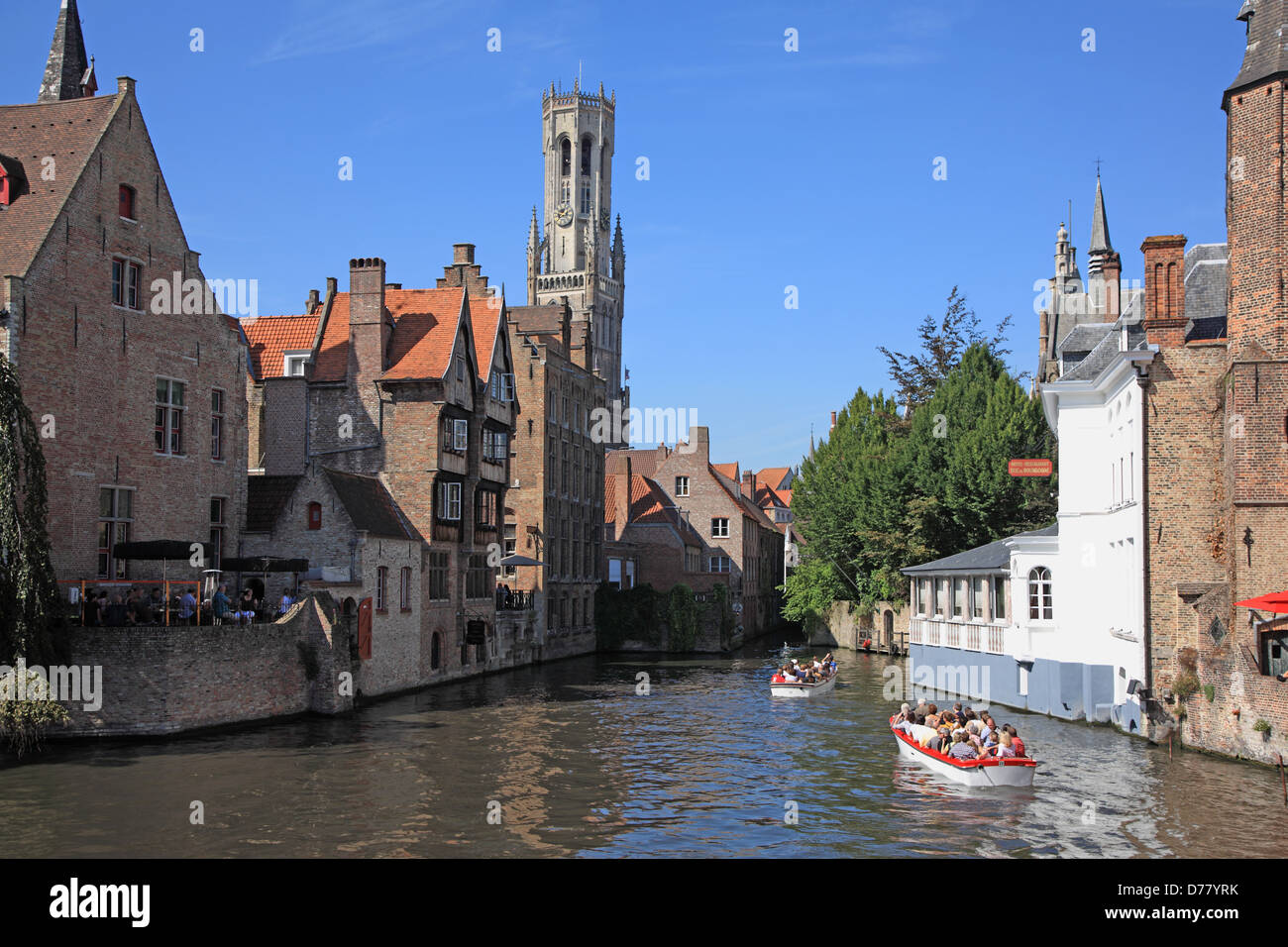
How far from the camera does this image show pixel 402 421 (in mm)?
42531

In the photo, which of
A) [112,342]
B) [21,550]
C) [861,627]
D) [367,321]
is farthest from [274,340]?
[861,627]

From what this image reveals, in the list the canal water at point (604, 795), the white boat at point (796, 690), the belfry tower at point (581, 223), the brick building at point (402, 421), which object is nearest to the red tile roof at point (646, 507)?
the brick building at point (402, 421)

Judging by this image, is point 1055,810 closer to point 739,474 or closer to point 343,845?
point 343,845

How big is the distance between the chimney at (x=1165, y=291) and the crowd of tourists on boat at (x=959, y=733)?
10.3 m

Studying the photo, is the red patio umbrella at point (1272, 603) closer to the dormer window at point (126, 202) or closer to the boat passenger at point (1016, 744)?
the boat passenger at point (1016, 744)

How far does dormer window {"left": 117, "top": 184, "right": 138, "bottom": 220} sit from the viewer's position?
33.4 m

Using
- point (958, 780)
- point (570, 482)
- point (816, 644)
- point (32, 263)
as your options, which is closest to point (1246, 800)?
point (958, 780)

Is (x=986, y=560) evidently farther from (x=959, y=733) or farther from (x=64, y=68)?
(x=64, y=68)

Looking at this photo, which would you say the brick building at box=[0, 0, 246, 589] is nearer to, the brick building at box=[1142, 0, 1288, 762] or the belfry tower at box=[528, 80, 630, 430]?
the brick building at box=[1142, 0, 1288, 762]

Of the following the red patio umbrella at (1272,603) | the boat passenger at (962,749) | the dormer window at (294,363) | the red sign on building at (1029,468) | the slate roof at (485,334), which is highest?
the slate roof at (485,334)

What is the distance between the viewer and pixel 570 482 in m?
63.2

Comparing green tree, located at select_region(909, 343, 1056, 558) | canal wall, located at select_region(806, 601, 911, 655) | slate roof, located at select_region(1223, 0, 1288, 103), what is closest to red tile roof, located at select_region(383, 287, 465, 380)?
green tree, located at select_region(909, 343, 1056, 558)

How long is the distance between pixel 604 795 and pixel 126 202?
→ 23.1 m

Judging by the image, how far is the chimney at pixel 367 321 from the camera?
43.0 metres
